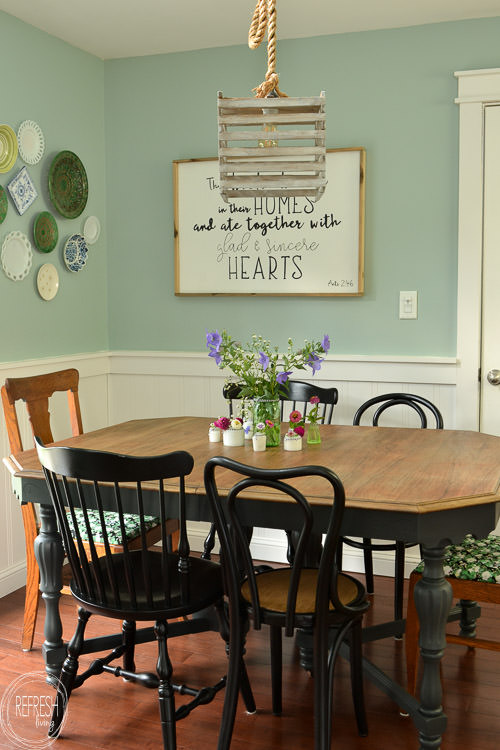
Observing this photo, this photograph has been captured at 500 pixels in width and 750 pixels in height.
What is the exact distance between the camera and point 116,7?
3.30 meters

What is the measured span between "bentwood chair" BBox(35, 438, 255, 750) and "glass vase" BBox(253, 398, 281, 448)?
498 mm

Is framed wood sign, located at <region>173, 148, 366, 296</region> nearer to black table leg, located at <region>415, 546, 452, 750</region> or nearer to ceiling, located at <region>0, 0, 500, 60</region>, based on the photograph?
ceiling, located at <region>0, 0, 500, 60</region>

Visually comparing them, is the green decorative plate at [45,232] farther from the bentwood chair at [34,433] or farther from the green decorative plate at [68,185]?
the bentwood chair at [34,433]

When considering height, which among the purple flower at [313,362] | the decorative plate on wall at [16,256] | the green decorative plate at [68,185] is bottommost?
the purple flower at [313,362]

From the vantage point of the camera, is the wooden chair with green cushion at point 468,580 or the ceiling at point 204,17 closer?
the wooden chair with green cushion at point 468,580

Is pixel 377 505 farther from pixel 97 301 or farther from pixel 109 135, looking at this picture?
pixel 109 135

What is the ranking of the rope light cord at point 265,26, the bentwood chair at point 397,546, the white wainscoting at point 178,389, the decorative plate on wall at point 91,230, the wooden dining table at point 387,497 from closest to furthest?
the wooden dining table at point 387,497
the rope light cord at point 265,26
the bentwood chair at point 397,546
the white wainscoting at point 178,389
the decorative plate on wall at point 91,230

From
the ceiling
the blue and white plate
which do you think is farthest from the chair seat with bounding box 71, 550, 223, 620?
the ceiling

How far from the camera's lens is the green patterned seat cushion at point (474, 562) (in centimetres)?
234

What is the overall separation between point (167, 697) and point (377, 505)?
2.61 ft

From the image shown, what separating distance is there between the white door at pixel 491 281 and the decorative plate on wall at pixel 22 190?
207 cm

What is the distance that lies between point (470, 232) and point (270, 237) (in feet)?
3.14

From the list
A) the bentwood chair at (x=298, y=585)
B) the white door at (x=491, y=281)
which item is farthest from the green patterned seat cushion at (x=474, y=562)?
the white door at (x=491, y=281)

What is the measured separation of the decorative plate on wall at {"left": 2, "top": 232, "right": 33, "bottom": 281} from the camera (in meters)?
3.39
